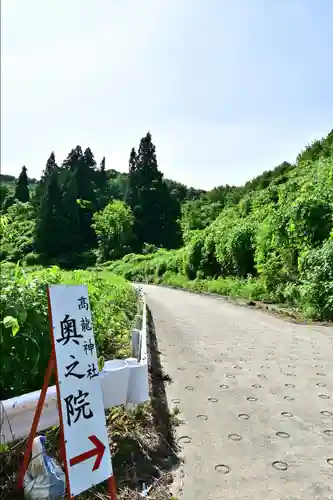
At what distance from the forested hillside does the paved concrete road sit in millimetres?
2845

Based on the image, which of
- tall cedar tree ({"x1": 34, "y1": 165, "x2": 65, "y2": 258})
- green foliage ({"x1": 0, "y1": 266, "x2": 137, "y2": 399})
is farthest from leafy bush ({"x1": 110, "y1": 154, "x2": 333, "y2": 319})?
tall cedar tree ({"x1": 34, "y1": 165, "x2": 65, "y2": 258})

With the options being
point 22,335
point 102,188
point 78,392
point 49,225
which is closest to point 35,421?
point 78,392

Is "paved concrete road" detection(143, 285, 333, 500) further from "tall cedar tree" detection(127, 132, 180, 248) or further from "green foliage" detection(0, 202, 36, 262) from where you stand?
"green foliage" detection(0, 202, 36, 262)

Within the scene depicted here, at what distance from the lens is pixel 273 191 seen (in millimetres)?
19922

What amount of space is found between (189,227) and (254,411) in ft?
134

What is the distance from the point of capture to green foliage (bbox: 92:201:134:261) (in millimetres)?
53625

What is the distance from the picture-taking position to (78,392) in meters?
2.52

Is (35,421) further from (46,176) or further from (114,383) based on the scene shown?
(46,176)


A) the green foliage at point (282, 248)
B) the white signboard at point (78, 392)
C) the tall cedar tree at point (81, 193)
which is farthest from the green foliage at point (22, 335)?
the tall cedar tree at point (81, 193)

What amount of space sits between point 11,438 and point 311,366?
4637 mm

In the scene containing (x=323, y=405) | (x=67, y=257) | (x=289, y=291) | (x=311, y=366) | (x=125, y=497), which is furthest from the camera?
(x=67, y=257)

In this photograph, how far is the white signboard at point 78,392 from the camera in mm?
2373

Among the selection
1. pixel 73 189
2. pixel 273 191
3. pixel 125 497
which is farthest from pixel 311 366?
pixel 73 189

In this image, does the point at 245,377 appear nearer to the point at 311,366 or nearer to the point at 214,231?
the point at 311,366
